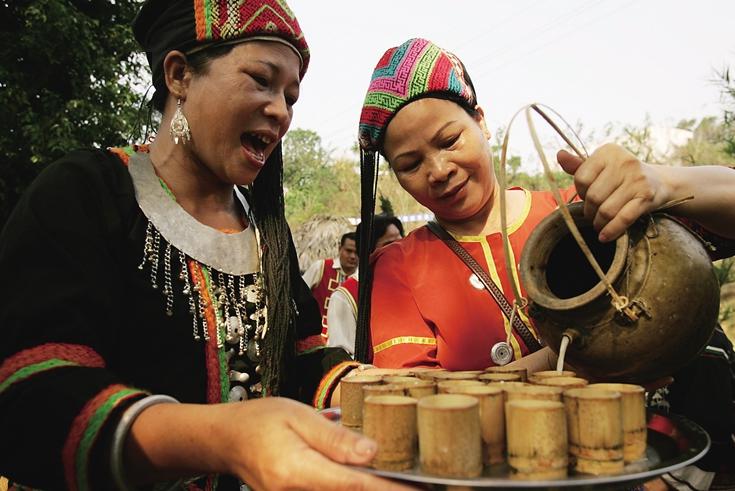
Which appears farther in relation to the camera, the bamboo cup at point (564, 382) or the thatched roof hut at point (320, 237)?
the thatched roof hut at point (320, 237)

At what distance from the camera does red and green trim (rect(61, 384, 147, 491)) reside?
1139 mm

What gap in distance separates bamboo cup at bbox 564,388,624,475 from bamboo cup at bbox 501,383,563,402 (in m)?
0.05

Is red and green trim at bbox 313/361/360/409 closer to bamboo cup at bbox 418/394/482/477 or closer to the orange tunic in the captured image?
the orange tunic

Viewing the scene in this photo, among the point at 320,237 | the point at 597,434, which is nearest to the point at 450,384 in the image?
the point at 597,434

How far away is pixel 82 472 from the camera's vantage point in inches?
44.7

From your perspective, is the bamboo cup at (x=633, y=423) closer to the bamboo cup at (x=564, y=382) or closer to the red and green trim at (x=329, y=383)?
the bamboo cup at (x=564, y=382)

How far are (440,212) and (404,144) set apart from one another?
12.8 inches

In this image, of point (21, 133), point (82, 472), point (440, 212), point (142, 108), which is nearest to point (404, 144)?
point (440, 212)

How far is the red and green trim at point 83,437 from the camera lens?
3.74ft

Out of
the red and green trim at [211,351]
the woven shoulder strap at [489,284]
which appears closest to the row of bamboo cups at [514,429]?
the red and green trim at [211,351]

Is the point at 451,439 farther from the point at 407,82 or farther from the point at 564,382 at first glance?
the point at 407,82

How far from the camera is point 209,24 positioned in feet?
5.64

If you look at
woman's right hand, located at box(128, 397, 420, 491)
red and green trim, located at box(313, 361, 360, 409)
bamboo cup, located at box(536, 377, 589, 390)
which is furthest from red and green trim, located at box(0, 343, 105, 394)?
bamboo cup, located at box(536, 377, 589, 390)

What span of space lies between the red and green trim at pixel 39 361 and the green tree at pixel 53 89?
8.03 meters
